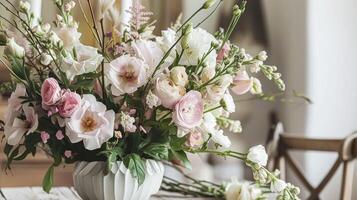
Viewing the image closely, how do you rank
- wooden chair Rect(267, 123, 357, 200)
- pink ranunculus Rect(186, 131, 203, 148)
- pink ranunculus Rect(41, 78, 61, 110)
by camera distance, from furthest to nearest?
wooden chair Rect(267, 123, 357, 200), pink ranunculus Rect(186, 131, 203, 148), pink ranunculus Rect(41, 78, 61, 110)

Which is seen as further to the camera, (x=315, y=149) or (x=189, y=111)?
(x=315, y=149)

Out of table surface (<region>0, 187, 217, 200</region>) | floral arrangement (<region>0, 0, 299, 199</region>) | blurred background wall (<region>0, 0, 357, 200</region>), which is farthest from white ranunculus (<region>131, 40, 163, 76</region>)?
blurred background wall (<region>0, 0, 357, 200</region>)

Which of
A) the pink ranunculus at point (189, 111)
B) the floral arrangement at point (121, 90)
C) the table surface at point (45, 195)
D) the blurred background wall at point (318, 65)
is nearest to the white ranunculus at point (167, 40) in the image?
A: the floral arrangement at point (121, 90)

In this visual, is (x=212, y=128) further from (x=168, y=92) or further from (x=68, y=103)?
(x=68, y=103)

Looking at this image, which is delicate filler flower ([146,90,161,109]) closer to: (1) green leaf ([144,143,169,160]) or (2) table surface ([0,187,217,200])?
(1) green leaf ([144,143,169,160])

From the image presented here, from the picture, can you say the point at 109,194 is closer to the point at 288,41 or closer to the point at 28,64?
the point at 28,64

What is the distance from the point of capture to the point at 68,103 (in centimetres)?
98

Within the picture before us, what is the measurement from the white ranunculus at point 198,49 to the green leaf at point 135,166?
0.63 ft

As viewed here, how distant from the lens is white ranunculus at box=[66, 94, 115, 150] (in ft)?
3.25

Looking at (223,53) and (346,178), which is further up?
(223,53)

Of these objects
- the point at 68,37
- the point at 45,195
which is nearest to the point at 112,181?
the point at 68,37

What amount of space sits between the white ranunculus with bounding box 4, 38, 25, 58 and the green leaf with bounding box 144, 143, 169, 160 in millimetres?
276

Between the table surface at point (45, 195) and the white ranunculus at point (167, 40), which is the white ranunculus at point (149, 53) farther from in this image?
the table surface at point (45, 195)

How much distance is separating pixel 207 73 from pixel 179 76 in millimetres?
58
